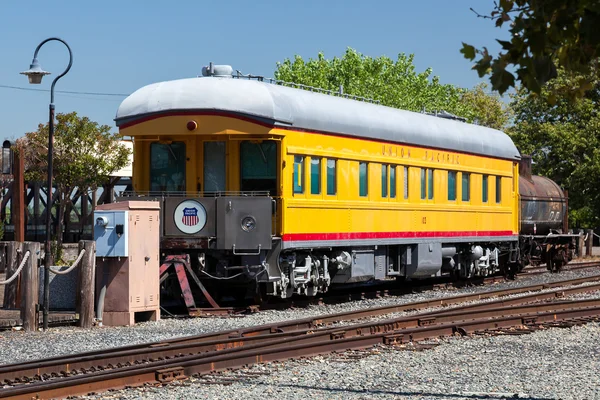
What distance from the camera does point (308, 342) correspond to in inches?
483

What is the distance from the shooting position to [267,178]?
55.3 ft

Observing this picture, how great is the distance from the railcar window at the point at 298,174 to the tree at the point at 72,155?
2159 cm

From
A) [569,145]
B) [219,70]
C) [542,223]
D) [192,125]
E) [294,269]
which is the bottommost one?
[294,269]

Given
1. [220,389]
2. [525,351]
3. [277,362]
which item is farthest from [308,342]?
[220,389]

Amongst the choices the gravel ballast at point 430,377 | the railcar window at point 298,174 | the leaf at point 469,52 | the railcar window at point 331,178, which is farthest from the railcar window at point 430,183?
the leaf at point 469,52

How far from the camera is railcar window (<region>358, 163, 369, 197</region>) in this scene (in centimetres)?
1889

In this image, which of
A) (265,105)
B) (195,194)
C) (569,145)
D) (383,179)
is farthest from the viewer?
(569,145)

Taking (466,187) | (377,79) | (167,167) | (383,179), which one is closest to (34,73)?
(167,167)

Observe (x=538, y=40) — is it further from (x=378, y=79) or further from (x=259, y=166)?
→ (x=378, y=79)

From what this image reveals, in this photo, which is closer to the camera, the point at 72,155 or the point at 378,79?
the point at 72,155

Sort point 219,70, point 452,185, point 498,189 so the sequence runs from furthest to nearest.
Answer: point 498,189 → point 452,185 → point 219,70

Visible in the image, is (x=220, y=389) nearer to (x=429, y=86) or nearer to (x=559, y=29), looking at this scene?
(x=559, y=29)

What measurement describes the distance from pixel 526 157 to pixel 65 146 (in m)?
16.6

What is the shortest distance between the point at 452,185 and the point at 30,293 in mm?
10759
